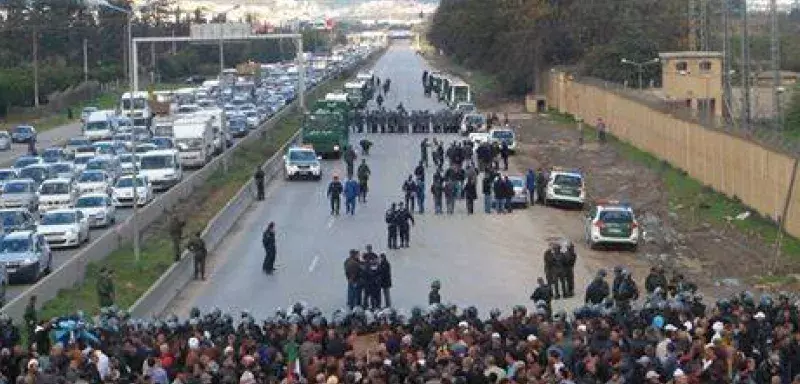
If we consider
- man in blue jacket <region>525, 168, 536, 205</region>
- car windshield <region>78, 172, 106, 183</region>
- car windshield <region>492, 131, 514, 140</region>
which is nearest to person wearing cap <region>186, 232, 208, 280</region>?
man in blue jacket <region>525, 168, 536, 205</region>

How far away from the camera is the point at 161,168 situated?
5625cm

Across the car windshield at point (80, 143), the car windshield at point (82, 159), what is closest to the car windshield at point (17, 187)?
the car windshield at point (82, 159)

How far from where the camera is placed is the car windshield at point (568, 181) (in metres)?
49.1

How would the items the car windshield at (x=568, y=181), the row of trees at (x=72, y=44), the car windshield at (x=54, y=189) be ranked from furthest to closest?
the row of trees at (x=72, y=44)
the car windshield at (x=54, y=189)
the car windshield at (x=568, y=181)

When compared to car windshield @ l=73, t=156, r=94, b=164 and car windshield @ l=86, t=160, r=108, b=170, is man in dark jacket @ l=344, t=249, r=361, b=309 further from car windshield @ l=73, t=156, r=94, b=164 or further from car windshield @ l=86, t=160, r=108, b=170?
car windshield @ l=73, t=156, r=94, b=164

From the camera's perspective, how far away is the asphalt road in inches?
1315

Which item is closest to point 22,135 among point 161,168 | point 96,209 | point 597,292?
point 161,168

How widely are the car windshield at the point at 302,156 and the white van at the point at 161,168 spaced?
14.2ft

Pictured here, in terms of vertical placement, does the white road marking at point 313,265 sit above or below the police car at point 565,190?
below

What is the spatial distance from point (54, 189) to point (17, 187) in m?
1.49

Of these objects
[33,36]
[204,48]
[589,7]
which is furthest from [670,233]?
[204,48]

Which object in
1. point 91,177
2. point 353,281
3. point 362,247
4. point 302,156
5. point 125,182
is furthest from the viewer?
point 302,156

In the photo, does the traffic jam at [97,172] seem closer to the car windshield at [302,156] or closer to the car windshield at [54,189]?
the car windshield at [54,189]

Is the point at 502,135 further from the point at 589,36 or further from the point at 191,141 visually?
the point at 589,36
